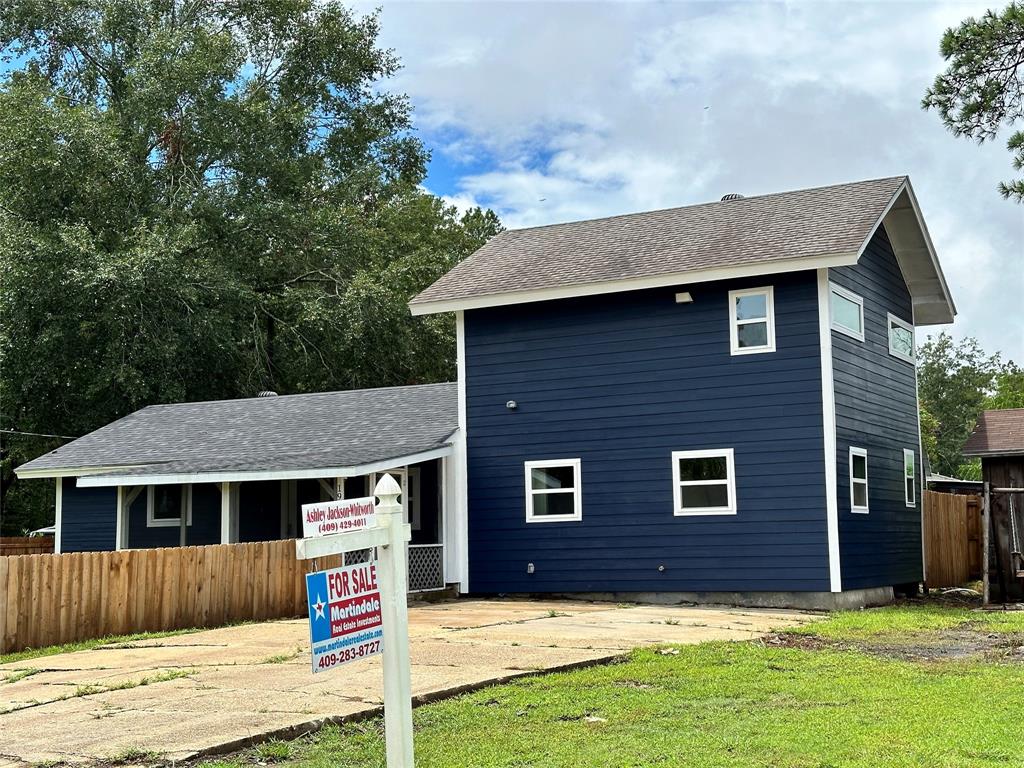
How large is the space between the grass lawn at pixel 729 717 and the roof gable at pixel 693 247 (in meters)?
7.41

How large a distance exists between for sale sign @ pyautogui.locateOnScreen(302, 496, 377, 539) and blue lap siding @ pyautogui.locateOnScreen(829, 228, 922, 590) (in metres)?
12.6

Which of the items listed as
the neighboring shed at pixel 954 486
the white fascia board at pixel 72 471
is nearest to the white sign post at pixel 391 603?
the white fascia board at pixel 72 471

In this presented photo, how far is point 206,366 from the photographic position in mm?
33156

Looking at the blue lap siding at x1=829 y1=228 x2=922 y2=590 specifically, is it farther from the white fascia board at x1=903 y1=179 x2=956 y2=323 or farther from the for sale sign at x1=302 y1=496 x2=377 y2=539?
the for sale sign at x1=302 y1=496 x2=377 y2=539

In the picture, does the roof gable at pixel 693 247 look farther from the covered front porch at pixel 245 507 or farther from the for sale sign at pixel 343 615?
the for sale sign at pixel 343 615

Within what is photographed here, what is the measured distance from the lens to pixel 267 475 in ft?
61.7

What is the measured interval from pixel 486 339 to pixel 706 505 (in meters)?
4.65

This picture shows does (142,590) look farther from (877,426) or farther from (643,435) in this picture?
(877,426)

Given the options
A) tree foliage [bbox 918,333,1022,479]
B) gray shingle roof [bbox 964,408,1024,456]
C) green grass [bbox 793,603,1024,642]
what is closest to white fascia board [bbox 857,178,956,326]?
gray shingle roof [bbox 964,408,1024,456]

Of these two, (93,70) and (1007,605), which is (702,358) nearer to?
(1007,605)

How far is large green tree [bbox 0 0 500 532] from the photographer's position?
30891 millimetres

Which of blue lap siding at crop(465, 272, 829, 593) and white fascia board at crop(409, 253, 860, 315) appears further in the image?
blue lap siding at crop(465, 272, 829, 593)

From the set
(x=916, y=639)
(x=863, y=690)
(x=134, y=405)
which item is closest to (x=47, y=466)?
(x=134, y=405)

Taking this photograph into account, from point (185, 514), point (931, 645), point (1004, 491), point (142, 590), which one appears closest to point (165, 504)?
point (185, 514)
